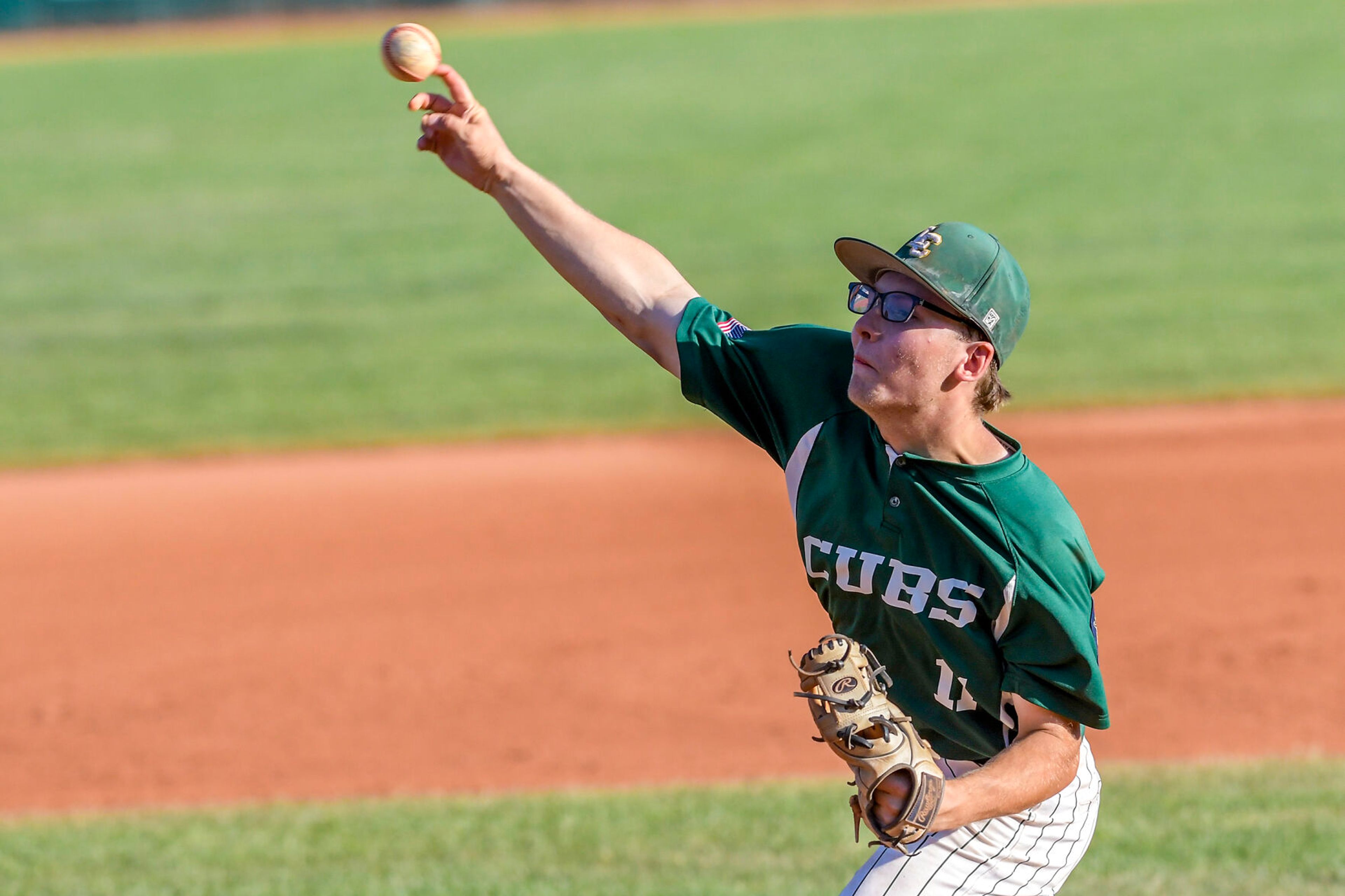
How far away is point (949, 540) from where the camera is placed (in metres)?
3.15

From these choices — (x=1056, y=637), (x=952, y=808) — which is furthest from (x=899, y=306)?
(x=952, y=808)

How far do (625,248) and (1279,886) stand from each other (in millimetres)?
2818

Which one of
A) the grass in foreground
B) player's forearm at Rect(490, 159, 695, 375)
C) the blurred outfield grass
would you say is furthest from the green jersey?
the blurred outfield grass

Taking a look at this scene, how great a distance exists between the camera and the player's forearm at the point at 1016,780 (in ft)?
9.16

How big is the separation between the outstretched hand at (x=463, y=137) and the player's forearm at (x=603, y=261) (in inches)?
1.5

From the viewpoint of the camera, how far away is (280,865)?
5215 millimetres

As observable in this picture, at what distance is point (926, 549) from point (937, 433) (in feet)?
0.82

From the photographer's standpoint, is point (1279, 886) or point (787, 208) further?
point (787, 208)

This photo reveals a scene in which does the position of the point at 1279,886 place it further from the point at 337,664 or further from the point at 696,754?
the point at 337,664

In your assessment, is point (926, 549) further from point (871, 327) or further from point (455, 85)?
point (455, 85)

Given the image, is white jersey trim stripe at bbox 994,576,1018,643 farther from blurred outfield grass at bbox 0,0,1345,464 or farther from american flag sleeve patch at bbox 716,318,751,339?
blurred outfield grass at bbox 0,0,1345,464

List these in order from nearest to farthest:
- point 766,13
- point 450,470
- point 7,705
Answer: point 7,705 < point 450,470 < point 766,13

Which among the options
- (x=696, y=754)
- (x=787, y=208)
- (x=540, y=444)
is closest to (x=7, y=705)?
(x=696, y=754)

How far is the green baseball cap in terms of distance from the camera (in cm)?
314
